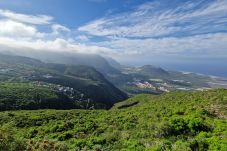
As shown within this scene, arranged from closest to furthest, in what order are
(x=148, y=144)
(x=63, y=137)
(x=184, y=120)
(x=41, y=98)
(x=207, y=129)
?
(x=148, y=144) → (x=207, y=129) → (x=184, y=120) → (x=63, y=137) → (x=41, y=98)

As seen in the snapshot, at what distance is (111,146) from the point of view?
25094 millimetres

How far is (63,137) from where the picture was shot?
35281mm

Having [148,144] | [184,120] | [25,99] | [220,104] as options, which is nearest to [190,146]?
[148,144]

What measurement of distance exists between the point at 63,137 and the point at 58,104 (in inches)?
4727

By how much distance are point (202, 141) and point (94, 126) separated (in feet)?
71.2

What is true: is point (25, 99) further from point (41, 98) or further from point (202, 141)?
point (202, 141)

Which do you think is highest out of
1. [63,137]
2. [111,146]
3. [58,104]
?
[111,146]

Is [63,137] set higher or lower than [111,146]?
lower

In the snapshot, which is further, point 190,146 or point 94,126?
point 94,126

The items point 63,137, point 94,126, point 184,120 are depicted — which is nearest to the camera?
point 184,120

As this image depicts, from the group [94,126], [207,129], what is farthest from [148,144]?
[94,126]

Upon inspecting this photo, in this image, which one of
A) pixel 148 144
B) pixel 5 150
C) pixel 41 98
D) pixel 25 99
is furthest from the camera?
pixel 41 98

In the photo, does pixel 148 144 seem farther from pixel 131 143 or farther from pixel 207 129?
pixel 207 129

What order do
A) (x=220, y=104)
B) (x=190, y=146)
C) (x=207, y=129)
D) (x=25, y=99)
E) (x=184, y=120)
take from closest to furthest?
1. (x=190, y=146)
2. (x=207, y=129)
3. (x=184, y=120)
4. (x=220, y=104)
5. (x=25, y=99)
